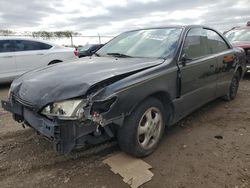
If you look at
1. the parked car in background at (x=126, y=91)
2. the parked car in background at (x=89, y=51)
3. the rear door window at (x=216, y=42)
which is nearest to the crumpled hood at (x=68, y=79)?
the parked car in background at (x=126, y=91)

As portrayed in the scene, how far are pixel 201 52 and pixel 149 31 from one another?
88cm

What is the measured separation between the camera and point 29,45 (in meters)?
7.84

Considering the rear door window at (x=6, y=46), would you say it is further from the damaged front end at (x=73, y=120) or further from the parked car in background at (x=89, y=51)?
the damaged front end at (x=73, y=120)

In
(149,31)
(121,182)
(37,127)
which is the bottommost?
(121,182)

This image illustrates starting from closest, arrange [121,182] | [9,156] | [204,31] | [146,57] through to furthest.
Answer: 1. [121,182]
2. [9,156]
3. [146,57]
4. [204,31]

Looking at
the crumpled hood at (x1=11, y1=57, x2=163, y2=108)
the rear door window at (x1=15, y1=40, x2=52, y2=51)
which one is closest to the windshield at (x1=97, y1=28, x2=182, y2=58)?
the crumpled hood at (x1=11, y1=57, x2=163, y2=108)

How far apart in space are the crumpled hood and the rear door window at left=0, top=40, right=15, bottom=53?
462 centimetres

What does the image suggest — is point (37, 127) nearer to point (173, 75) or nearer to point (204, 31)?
point (173, 75)

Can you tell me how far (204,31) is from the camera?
443 cm

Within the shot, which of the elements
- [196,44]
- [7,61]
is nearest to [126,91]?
[196,44]

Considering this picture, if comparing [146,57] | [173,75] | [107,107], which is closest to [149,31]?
[146,57]

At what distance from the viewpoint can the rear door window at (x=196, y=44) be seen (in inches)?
147

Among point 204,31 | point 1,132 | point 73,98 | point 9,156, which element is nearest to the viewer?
point 73,98

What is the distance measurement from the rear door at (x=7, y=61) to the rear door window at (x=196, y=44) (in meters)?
5.48
